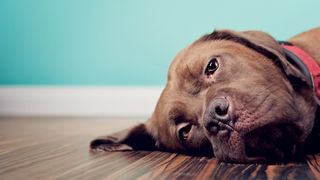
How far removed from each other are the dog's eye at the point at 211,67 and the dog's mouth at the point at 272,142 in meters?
0.40

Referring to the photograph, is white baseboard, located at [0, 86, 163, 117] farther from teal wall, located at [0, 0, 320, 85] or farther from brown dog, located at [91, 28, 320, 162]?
brown dog, located at [91, 28, 320, 162]

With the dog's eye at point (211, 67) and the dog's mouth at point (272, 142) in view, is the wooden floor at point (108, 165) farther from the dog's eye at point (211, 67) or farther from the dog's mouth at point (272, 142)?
the dog's eye at point (211, 67)

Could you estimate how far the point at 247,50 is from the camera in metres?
2.28

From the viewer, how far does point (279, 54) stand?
2.16 m

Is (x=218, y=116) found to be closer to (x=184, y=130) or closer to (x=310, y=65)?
(x=184, y=130)

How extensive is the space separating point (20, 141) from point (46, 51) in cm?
188

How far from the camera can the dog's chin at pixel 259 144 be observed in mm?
1962

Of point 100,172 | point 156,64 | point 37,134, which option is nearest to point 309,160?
point 100,172

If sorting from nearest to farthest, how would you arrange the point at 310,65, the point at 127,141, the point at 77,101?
the point at 310,65 → the point at 127,141 → the point at 77,101

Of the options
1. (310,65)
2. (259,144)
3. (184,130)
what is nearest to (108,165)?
(184,130)

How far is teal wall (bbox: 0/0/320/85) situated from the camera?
167 inches

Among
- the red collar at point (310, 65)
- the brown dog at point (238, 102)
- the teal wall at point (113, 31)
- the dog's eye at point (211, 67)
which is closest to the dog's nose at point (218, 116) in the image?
the brown dog at point (238, 102)

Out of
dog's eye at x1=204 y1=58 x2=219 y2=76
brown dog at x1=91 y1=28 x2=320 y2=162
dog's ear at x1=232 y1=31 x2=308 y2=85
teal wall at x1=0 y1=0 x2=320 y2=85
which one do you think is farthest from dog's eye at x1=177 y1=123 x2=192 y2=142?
teal wall at x1=0 y1=0 x2=320 y2=85

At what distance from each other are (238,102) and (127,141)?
0.97 m
